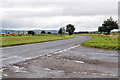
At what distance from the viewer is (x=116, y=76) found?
4402 mm

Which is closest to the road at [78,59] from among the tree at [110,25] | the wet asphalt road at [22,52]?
the wet asphalt road at [22,52]

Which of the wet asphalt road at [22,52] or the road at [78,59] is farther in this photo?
the wet asphalt road at [22,52]

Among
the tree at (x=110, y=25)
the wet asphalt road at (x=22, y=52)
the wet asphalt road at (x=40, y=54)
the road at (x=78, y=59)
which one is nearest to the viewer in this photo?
the road at (x=78, y=59)

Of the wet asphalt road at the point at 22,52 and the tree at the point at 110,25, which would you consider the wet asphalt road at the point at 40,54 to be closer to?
the wet asphalt road at the point at 22,52

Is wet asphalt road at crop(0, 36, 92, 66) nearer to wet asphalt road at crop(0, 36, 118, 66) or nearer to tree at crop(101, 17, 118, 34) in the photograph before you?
wet asphalt road at crop(0, 36, 118, 66)

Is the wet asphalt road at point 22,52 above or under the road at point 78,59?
above

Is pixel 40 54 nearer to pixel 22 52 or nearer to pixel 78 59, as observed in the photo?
pixel 22 52

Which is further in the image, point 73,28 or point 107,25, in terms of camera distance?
point 73,28

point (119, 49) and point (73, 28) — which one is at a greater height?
point (73, 28)

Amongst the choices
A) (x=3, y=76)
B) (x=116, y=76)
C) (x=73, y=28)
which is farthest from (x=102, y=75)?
(x=73, y=28)

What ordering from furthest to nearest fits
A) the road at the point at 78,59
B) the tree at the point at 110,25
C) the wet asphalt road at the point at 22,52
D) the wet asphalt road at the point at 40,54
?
the tree at the point at 110,25
the wet asphalt road at the point at 40,54
the wet asphalt road at the point at 22,52
the road at the point at 78,59

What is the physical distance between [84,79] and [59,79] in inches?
31.2

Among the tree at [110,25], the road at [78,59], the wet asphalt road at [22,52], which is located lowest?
the road at [78,59]

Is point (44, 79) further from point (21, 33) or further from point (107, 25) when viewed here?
point (107, 25)
